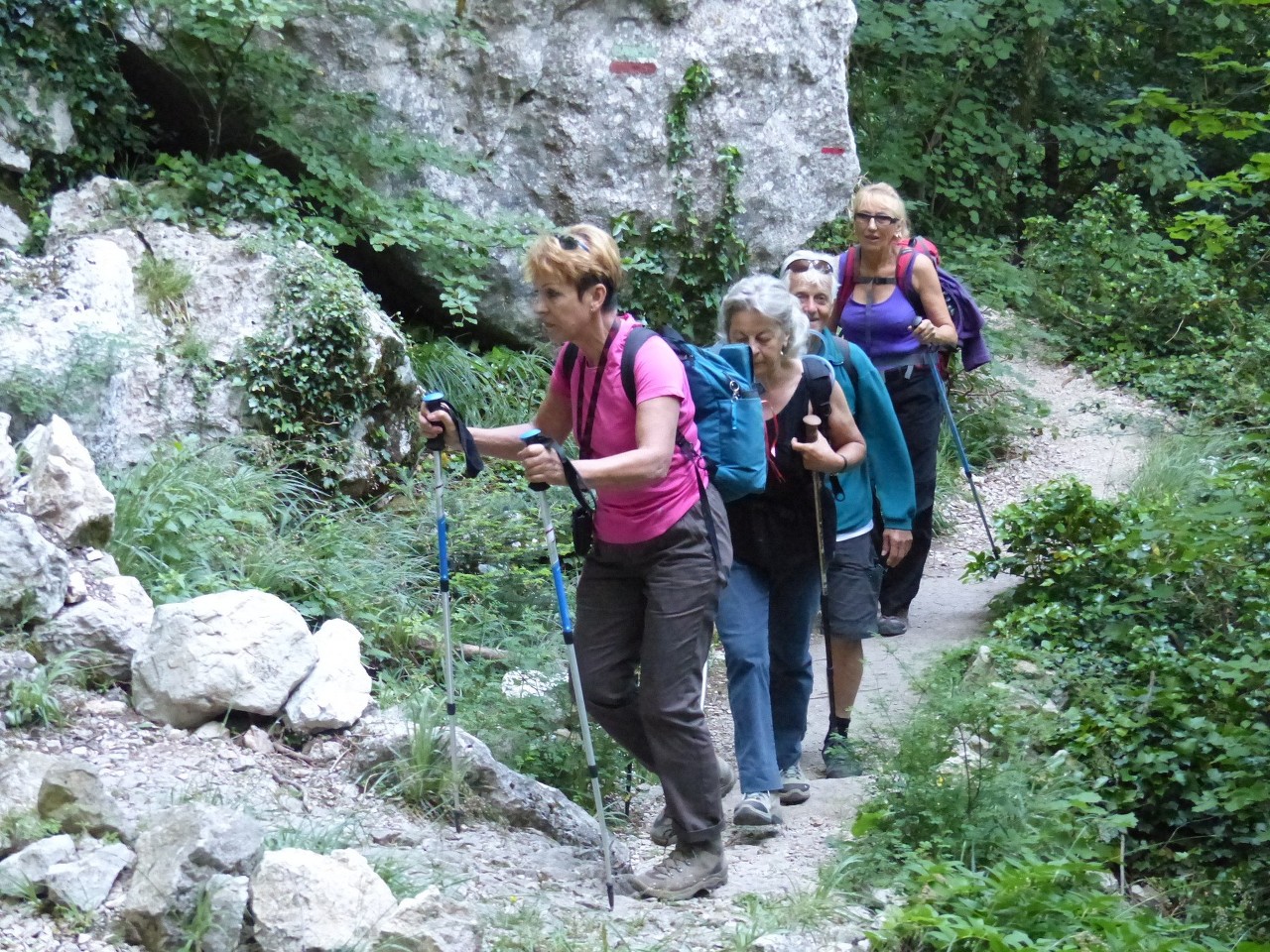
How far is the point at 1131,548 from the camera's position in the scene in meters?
6.33

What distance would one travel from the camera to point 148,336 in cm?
677

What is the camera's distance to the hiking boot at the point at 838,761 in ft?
16.9

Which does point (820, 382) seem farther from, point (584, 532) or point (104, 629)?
point (104, 629)

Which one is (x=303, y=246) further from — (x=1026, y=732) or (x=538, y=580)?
(x=1026, y=732)

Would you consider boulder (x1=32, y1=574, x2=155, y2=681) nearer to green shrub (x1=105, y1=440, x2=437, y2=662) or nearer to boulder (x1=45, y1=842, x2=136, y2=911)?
green shrub (x1=105, y1=440, x2=437, y2=662)

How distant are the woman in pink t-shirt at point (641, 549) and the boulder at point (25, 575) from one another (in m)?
1.65

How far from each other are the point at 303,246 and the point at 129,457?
1.68m

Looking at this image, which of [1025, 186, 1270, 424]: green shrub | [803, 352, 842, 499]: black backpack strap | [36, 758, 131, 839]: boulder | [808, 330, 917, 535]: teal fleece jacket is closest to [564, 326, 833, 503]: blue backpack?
[803, 352, 842, 499]: black backpack strap

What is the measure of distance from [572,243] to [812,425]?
1.52m

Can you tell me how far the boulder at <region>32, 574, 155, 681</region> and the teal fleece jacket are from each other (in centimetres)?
270

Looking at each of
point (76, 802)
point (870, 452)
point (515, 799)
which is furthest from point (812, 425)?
point (76, 802)

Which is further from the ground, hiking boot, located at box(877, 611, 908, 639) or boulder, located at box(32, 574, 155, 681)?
boulder, located at box(32, 574, 155, 681)

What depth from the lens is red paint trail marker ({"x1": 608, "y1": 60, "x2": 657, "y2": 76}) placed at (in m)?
9.43

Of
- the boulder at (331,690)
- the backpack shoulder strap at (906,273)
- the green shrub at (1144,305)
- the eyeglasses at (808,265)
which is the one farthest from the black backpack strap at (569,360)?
the green shrub at (1144,305)
